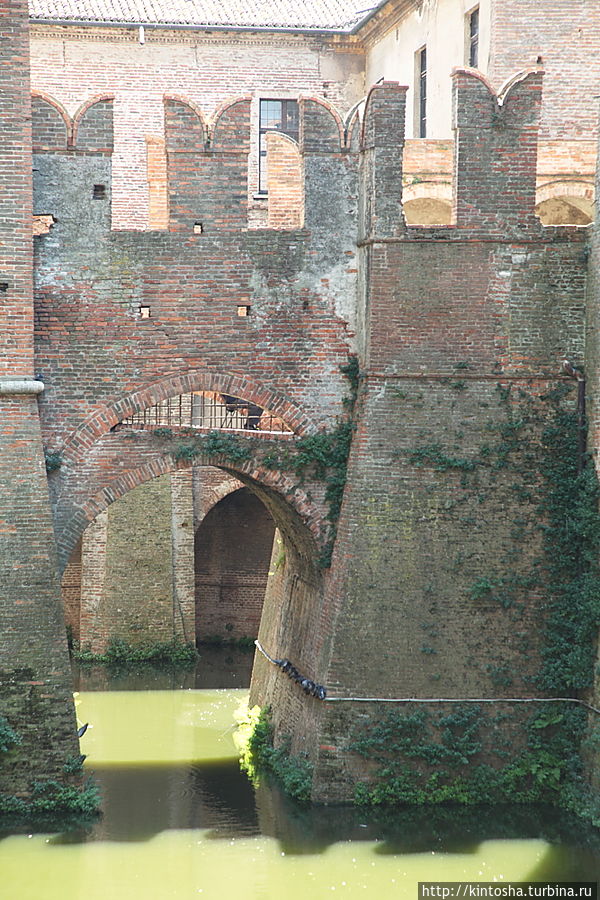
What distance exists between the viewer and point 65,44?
2392 cm

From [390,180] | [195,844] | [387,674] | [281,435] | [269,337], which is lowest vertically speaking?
[195,844]

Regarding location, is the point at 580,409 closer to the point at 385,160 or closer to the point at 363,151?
the point at 385,160

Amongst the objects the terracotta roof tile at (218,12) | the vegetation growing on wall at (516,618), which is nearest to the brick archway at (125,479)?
the vegetation growing on wall at (516,618)

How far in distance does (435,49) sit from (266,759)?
12.1 meters

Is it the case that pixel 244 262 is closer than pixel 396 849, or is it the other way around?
pixel 396 849

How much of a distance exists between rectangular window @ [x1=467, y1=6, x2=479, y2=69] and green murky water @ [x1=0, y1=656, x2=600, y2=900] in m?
11.2

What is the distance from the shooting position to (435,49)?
66.8 ft

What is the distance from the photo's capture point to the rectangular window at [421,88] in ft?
69.9

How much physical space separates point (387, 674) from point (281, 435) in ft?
8.65

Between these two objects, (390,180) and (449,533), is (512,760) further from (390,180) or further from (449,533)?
(390,180)

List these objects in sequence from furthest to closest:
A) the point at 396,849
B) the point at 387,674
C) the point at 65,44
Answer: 1. the point at 65,44
2. the point at 387,674
3. the point at 396,849

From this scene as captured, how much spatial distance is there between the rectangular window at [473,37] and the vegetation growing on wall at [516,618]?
7.96m

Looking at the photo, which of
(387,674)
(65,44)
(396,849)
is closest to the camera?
(396,849)

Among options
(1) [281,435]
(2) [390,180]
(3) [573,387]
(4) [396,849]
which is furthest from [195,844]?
(2) [390,180]
